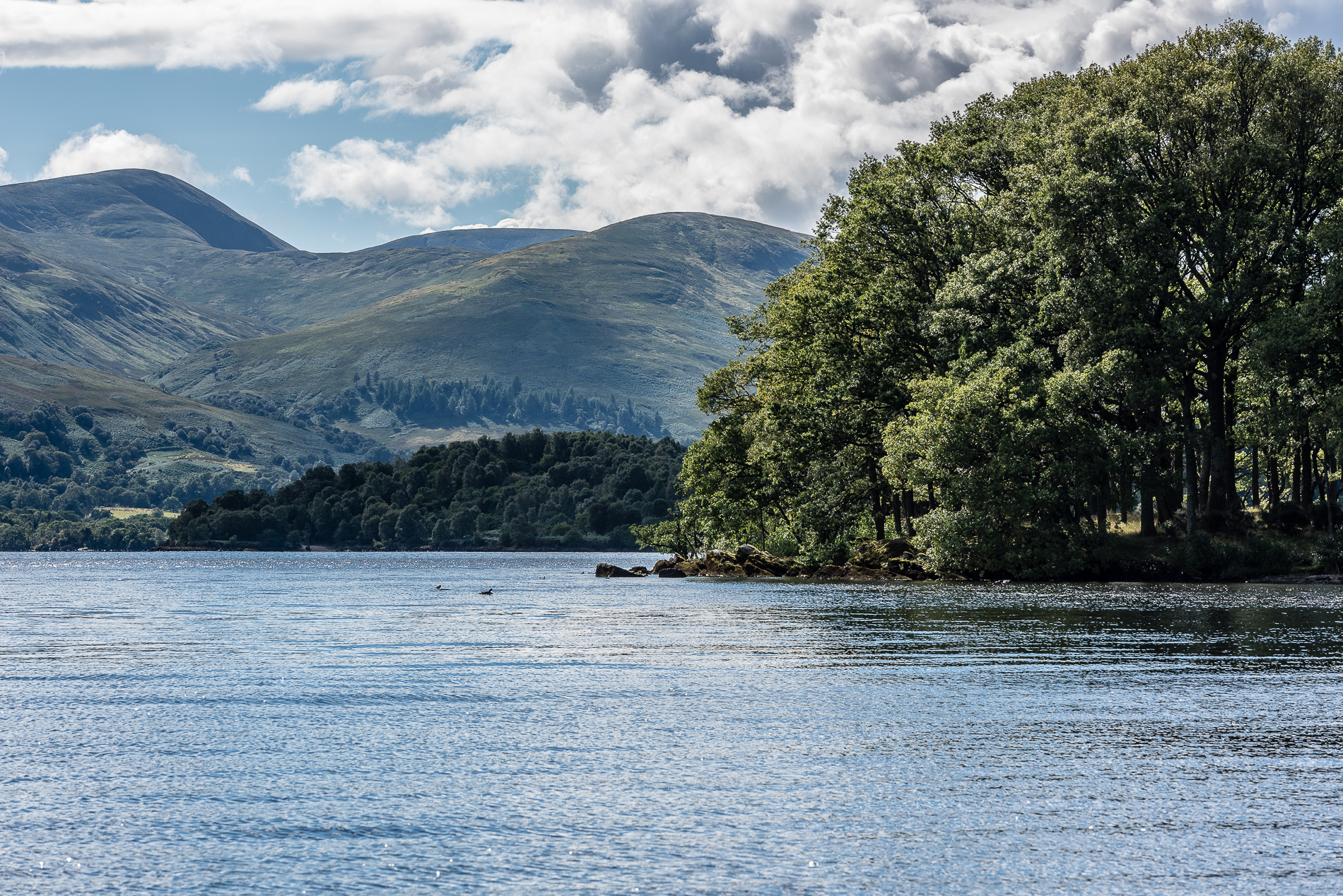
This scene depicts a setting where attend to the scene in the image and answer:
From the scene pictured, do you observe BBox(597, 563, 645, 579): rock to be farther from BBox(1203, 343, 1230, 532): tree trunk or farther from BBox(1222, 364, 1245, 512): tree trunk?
BBox(1203, 343, 1230, 532): tree trunk

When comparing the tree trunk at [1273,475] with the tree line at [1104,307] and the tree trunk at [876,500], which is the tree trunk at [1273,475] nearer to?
the tree line at [1104,307]

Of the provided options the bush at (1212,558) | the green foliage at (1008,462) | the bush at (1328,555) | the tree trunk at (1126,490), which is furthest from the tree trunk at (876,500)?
the bush at (1328,555)

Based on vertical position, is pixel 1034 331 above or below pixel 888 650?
above

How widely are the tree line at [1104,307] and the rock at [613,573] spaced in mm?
31464

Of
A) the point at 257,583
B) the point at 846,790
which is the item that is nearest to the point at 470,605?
the point at 257,583

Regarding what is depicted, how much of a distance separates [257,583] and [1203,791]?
3268 inches

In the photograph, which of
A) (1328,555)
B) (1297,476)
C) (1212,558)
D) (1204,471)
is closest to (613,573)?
(1204,471)

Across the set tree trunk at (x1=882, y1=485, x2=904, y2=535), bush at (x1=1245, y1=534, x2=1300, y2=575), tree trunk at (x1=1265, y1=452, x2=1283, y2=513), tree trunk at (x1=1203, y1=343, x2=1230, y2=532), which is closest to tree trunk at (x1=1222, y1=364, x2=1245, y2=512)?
tree trunk at (x1=1203, y1=343, x2=1230, y2=532)

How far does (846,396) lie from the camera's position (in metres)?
70.6

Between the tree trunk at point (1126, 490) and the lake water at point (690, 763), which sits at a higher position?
the tree trunk at point (1126, 490)

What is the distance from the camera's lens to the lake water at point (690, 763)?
37.8 ft

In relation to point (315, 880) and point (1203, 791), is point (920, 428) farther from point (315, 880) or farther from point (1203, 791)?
point (315, 880)

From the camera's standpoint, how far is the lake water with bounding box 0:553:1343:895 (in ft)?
37.8

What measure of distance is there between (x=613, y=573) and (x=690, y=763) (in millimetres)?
84217
